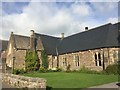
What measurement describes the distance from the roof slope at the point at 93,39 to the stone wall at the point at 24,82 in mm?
16838

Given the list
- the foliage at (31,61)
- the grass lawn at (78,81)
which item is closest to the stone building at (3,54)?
the foliage at (31,61)

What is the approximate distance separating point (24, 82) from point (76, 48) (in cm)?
2224

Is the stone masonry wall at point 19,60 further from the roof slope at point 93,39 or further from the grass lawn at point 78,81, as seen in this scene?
the grass lawn at point 78,81

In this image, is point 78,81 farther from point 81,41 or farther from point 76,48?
point 81,41

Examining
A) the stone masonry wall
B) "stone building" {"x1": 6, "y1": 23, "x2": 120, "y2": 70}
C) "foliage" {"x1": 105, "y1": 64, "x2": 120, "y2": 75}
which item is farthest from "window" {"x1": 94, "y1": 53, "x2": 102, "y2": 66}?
the stone masonry wall

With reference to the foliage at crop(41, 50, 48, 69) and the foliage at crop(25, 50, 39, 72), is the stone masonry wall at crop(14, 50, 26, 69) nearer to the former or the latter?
the foliage at crop(25, 50, 39, 72)

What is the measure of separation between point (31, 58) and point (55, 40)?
11166mm

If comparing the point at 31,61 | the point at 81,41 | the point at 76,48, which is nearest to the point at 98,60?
the point at 76,48

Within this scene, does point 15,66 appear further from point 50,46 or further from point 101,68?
point 101,68

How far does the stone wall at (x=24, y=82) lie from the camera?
497 inches

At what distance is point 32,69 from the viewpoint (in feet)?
119

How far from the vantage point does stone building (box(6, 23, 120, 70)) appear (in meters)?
29.5

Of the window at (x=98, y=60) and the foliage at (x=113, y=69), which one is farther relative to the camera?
the window at (x=98, y=60)

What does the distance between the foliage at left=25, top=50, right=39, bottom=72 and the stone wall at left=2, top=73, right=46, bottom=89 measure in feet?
47.6
